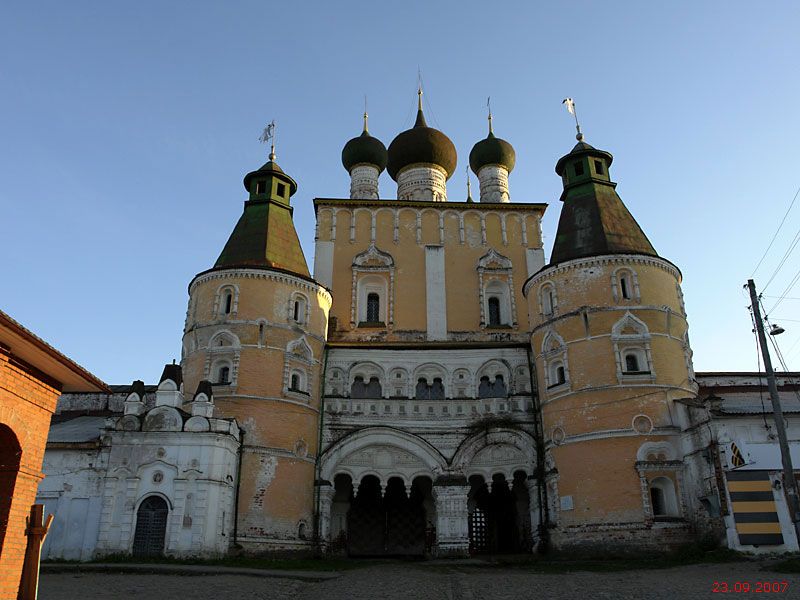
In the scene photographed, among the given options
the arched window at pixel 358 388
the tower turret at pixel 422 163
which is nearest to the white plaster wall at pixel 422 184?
the tower turret at pixel 422 163

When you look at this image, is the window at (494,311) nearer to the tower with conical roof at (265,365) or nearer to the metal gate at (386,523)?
the tower with conical roof at (265,365)

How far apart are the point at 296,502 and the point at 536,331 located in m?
9.17

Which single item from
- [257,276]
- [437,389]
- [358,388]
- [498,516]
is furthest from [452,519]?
[257,276]

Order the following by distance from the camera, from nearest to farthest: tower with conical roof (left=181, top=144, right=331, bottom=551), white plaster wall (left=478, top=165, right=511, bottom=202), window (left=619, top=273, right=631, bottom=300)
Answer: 1. tower with conical roof (left=181, top=144, right=331, bottom=551)
2. window (left=619, top=273, right=631, bottom=300)
3. white plaster wall (left=478, top=165, right=511, bottom=202)

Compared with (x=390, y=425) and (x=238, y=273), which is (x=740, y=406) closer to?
(x=390, y=425)

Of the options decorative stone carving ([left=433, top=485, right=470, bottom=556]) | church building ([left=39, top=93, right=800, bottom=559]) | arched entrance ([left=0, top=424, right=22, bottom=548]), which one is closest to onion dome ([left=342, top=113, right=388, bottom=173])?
church building ([left=39, top=93, right=800, bottom=559])

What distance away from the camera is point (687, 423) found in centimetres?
1903

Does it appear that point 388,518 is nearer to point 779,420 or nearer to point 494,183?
point 779,420

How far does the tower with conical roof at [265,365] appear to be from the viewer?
19.6 meters

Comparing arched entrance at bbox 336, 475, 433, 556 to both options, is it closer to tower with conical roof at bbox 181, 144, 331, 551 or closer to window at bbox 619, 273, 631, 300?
tower with conical roof at bbox 181, 144, 331, 551

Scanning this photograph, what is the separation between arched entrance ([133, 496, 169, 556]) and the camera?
17.2m

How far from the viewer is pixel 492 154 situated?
30516 mm

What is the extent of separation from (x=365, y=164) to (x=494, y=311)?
8862 millimetres

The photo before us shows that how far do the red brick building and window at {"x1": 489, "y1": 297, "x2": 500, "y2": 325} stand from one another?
19.5 m
